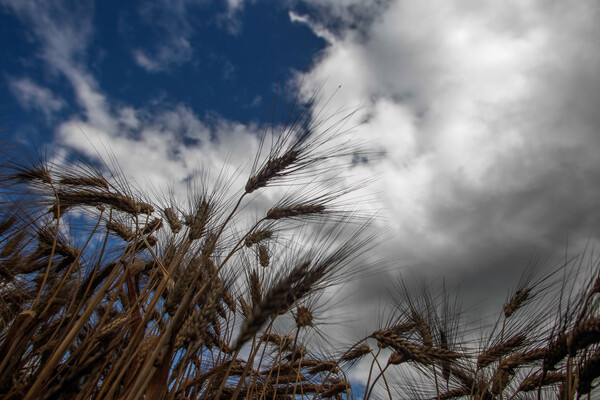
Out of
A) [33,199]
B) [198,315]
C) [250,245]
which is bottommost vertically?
[198,315]

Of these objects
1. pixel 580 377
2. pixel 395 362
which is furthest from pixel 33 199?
pixel 580 377

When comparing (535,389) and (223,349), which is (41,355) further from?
(535,389)

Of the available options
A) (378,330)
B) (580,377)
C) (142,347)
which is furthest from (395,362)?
(142,347)

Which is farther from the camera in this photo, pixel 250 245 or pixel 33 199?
pixel 250 245

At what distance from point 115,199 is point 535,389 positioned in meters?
3.85

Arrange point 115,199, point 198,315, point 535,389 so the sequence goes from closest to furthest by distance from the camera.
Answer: point 198,315
point 115,199
point 535,389

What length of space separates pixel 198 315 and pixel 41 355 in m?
1.37

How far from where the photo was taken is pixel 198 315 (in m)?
1.55

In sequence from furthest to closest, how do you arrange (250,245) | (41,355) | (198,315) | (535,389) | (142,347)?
(250,245)
(535,389)
(41,355)
(142,347)
(198,315)

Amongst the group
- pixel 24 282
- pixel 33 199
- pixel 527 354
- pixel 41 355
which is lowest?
pixel 41 355

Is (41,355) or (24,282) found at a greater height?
(24,282)

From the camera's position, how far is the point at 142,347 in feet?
6.39

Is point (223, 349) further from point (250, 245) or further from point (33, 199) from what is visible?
point (33, 199)

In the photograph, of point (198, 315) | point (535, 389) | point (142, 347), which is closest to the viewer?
point (198, 315)
